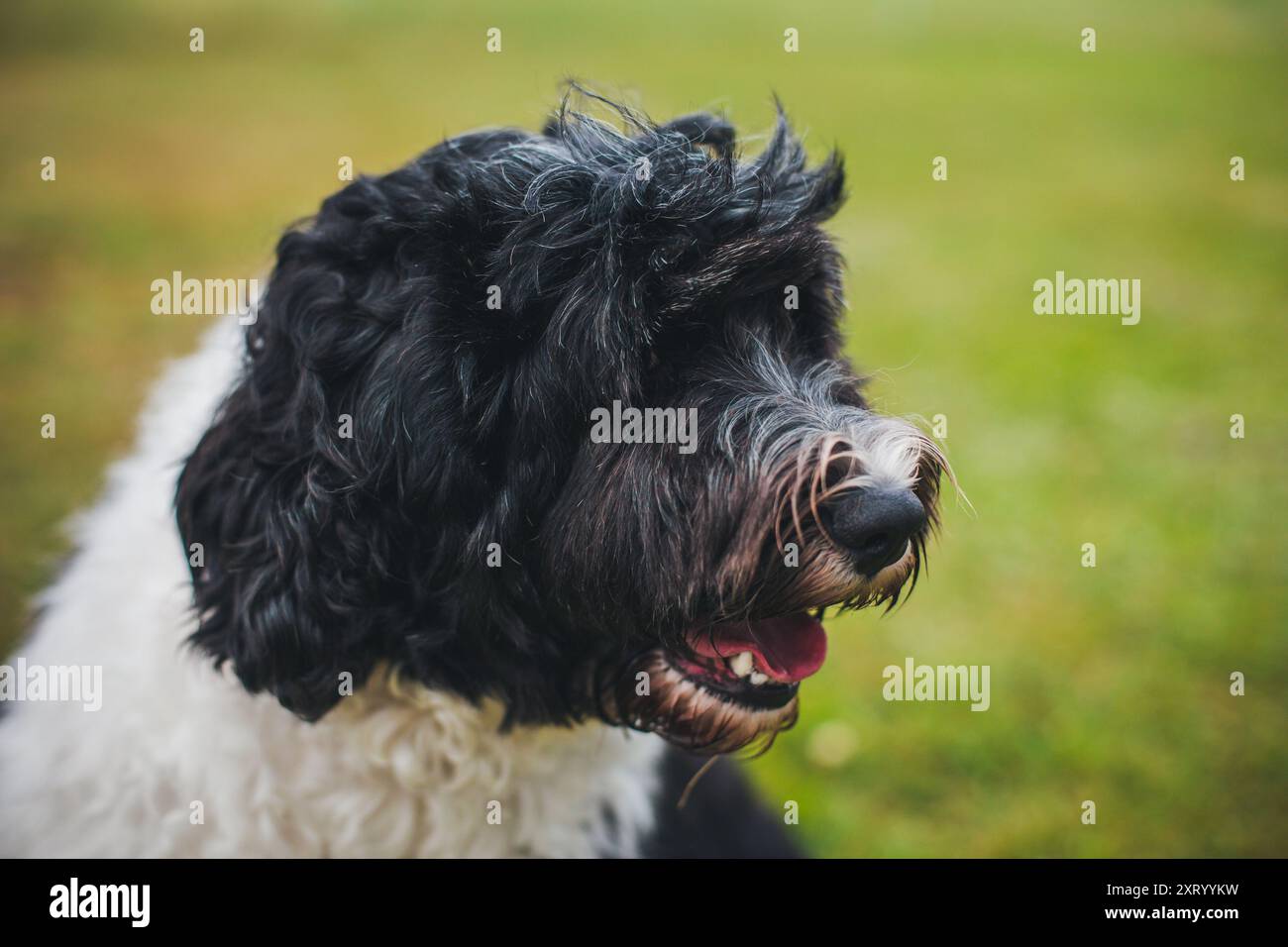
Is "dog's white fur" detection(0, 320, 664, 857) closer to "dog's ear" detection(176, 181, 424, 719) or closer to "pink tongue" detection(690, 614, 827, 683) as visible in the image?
"dog's ear" detection(176, 181, 424, 719)

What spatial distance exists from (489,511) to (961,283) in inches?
264

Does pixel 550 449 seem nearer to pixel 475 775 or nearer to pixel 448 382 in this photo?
pixel 448 382

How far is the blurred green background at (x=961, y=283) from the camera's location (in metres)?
3.67

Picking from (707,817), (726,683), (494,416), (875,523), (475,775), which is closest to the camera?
(875,523)

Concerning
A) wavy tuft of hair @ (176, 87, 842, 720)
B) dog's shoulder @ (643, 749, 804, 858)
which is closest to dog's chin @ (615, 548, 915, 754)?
wavy tuft of hair @ (176, 87, 842, 720)

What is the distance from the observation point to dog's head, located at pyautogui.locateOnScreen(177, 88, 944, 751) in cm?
182

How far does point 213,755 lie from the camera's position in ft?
6.87

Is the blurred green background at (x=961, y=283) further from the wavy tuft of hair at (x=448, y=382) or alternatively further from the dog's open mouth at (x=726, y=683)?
the dog's open mouth at (x=726, y=683)

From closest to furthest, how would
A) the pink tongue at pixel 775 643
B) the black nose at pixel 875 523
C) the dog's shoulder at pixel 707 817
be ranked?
1. the black nose at pixel 875 523
2. the pink tongue at pixel 775 643
3. the dog's shoulder at pixel 707 817

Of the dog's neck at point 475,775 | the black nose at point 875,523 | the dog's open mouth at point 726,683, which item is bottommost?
the dog's neck at point 475,775

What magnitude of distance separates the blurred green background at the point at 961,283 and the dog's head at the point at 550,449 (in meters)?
0.61

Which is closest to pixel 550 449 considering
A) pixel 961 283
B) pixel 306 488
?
pixel 306 488

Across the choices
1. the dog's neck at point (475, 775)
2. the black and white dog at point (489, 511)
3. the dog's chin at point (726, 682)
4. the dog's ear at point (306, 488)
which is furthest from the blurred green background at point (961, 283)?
the dog's neck at point (475, 775)

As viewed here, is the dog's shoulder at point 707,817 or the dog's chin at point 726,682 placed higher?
the dog's chin at point 726,682
